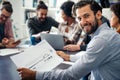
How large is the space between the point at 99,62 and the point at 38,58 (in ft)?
1.43

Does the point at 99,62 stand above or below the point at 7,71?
above

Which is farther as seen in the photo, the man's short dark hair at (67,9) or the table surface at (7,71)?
the man's short dark hair at (67,9)

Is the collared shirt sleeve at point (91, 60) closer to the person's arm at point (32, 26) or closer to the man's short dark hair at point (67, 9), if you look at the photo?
the man's short dark hair at point (67, 9)

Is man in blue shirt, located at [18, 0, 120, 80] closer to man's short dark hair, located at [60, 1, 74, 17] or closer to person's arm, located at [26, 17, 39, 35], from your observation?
man's short dark hair, located at [60, 1, 74, 17]

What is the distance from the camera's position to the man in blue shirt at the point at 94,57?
1.20 metres

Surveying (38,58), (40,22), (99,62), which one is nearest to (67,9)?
(40,22)

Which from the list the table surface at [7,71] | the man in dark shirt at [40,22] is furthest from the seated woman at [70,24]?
the table surface at [7,71]

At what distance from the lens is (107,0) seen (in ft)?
12.2

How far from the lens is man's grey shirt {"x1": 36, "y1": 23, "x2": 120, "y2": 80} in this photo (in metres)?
1.20

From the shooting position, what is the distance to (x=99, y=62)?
1224 mm

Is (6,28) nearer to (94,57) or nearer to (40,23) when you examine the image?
(40,23)

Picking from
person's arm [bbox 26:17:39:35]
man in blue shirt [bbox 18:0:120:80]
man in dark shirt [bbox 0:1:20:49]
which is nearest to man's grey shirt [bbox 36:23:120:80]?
man in blue shirt [bbox 18:0:120:80]

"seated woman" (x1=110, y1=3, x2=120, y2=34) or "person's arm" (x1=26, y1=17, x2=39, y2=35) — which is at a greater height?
"seated woman" (x1=110, y1=3, x2=120, y2=34)

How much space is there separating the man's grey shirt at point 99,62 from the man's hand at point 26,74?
0.10 ft
